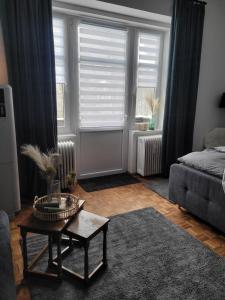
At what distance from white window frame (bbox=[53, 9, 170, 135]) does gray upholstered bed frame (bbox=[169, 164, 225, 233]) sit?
1.46m

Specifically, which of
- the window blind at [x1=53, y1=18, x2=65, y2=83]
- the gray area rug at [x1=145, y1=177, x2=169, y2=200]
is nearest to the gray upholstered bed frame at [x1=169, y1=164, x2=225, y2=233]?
the gray area rug at [x1=145, y1=177, x2=169, y2=200]

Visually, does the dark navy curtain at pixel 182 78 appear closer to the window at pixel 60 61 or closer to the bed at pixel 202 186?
the bed at pixel 202 186

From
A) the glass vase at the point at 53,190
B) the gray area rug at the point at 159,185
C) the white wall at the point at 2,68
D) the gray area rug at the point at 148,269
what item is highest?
the white wall at the point at 2,68

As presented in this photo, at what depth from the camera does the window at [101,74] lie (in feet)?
10.6

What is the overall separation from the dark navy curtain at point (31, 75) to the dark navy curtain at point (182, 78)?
5.70ft

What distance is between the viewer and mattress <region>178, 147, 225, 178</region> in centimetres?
224

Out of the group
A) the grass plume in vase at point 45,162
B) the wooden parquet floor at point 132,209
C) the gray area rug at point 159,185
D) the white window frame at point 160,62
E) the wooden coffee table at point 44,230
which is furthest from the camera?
the white window frame at point 160,62

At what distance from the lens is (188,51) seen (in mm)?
3494

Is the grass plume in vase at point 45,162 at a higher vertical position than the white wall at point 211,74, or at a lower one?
lower

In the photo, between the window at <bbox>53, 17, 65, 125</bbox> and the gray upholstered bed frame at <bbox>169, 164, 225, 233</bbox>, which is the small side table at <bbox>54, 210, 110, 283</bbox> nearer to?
the gray upholstered bed frame at <bbox>169, 164, 225, 233</bbox>

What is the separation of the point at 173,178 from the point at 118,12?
2.37 metres

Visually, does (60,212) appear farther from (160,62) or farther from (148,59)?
(160,62)

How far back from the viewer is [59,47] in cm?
309

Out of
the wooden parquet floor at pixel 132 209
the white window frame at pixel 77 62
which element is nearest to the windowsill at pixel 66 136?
the white window frame at pixel 77 62
